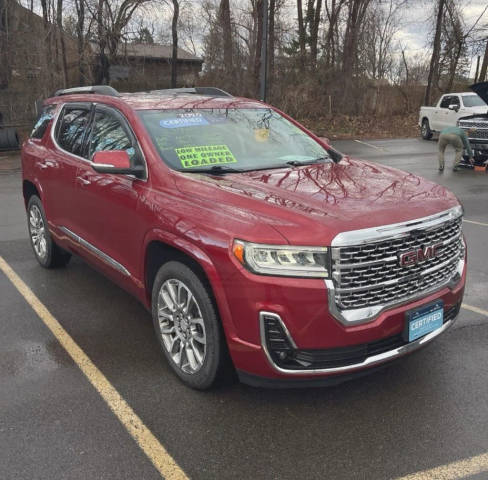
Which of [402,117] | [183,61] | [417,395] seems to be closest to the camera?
[417,395]

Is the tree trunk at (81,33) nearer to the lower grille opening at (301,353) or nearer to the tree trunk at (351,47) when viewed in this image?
the tree trunk at (351,47)

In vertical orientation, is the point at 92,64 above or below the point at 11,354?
above

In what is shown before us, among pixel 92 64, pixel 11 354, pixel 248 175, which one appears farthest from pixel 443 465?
pixel 92 64

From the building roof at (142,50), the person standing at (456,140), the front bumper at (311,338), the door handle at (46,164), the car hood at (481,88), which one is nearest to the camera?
the front bumper at (311,338)

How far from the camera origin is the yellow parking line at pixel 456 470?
270 cm

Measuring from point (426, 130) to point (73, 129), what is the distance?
798 inches

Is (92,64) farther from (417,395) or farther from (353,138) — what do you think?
(417,395)

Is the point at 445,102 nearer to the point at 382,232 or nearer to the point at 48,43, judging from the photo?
the point at 48,43

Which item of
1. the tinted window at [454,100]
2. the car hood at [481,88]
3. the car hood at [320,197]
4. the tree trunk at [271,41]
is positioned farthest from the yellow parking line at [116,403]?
the tree trunk at [271,41]

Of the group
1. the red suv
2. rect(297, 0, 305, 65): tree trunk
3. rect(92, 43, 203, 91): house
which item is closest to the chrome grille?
the red suv

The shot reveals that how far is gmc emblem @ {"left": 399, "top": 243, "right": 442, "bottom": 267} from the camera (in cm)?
302

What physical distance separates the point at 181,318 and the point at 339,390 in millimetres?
1107

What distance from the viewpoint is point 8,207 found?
9555 mm

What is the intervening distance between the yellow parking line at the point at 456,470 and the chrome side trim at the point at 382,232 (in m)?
1.18
